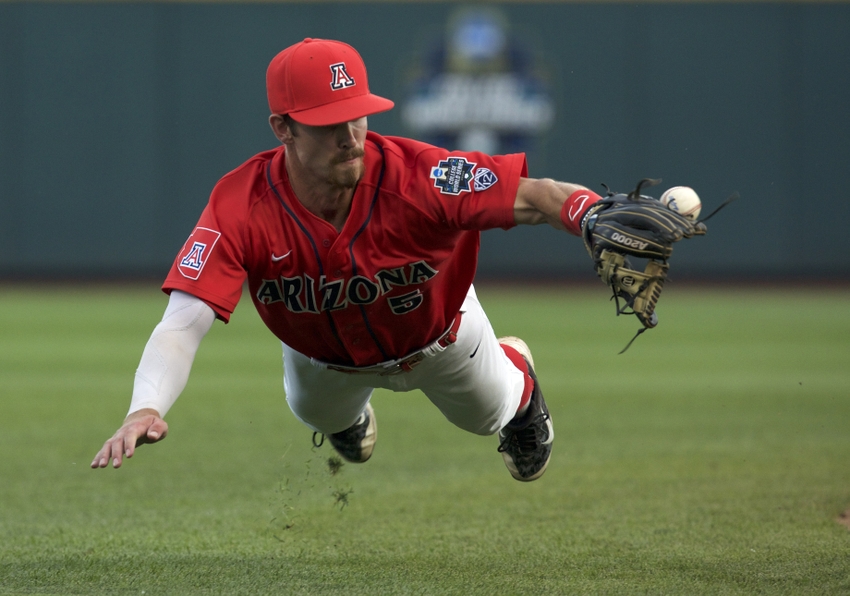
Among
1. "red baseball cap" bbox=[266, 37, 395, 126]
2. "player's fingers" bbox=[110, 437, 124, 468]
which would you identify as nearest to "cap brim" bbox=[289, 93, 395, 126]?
"red baseball cap" bbox=[266, 37, 395, 126]

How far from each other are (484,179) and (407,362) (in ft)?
3.66

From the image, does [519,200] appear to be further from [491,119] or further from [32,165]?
[32,165]

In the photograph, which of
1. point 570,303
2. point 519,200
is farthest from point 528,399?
point 570,303

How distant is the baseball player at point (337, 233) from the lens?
11.1 feet

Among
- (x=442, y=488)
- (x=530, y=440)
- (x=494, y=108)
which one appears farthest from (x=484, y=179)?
(x=494, y=108)

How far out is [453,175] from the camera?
3.57 m

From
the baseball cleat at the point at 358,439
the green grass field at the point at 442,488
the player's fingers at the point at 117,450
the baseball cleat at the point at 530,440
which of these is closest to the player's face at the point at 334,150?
the player's fingers at the point at 117,450

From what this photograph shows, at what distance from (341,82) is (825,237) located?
615 inches

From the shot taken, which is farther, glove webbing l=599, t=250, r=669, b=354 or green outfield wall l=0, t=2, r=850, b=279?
green outfield wall l=0, t=2, r=850, b=279

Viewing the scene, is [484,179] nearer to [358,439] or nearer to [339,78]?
[339,78]

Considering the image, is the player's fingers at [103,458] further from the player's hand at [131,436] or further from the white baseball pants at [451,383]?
the white baseball pants at [451,383]

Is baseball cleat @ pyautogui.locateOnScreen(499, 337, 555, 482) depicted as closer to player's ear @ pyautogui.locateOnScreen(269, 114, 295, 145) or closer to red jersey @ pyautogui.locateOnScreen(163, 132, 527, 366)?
red jersey @ pyautogui.locateOnScreen(163, 132, 527, 366)

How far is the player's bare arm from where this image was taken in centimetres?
337

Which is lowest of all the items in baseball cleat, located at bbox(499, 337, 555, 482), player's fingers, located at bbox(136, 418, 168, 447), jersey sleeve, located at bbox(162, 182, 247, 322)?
baseball cleat, located at bbox(499, 337, 555, 482)
